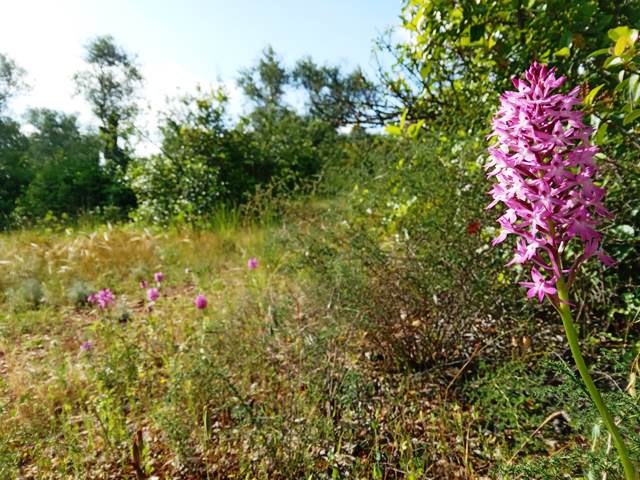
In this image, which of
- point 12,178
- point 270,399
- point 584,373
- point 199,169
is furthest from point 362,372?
point 12,178

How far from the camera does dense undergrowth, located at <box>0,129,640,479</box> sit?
1.65 m

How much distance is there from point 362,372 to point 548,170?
65.9 inches

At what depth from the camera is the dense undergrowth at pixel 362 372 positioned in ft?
5.41

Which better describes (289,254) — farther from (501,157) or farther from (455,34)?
(501,157)

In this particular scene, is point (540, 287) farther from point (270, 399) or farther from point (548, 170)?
point (270, 399)

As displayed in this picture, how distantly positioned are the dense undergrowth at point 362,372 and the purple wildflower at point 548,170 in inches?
15.9

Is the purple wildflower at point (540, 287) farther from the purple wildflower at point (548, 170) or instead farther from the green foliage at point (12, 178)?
the green foliage at point (12, 178)

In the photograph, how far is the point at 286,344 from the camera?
256 cm

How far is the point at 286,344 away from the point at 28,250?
5.04m

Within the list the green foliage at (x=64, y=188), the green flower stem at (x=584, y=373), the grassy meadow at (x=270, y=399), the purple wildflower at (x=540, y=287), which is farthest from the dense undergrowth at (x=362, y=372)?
the green foliage at (x=64, y=188)

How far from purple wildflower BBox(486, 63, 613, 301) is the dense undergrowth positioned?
0.40 metres

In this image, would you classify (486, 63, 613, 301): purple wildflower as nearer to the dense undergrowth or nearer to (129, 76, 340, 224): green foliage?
the dense undergrowth

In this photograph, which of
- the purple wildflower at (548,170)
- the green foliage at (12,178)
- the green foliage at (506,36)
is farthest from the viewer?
the green foliage at (12,178)

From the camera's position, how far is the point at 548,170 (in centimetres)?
83
